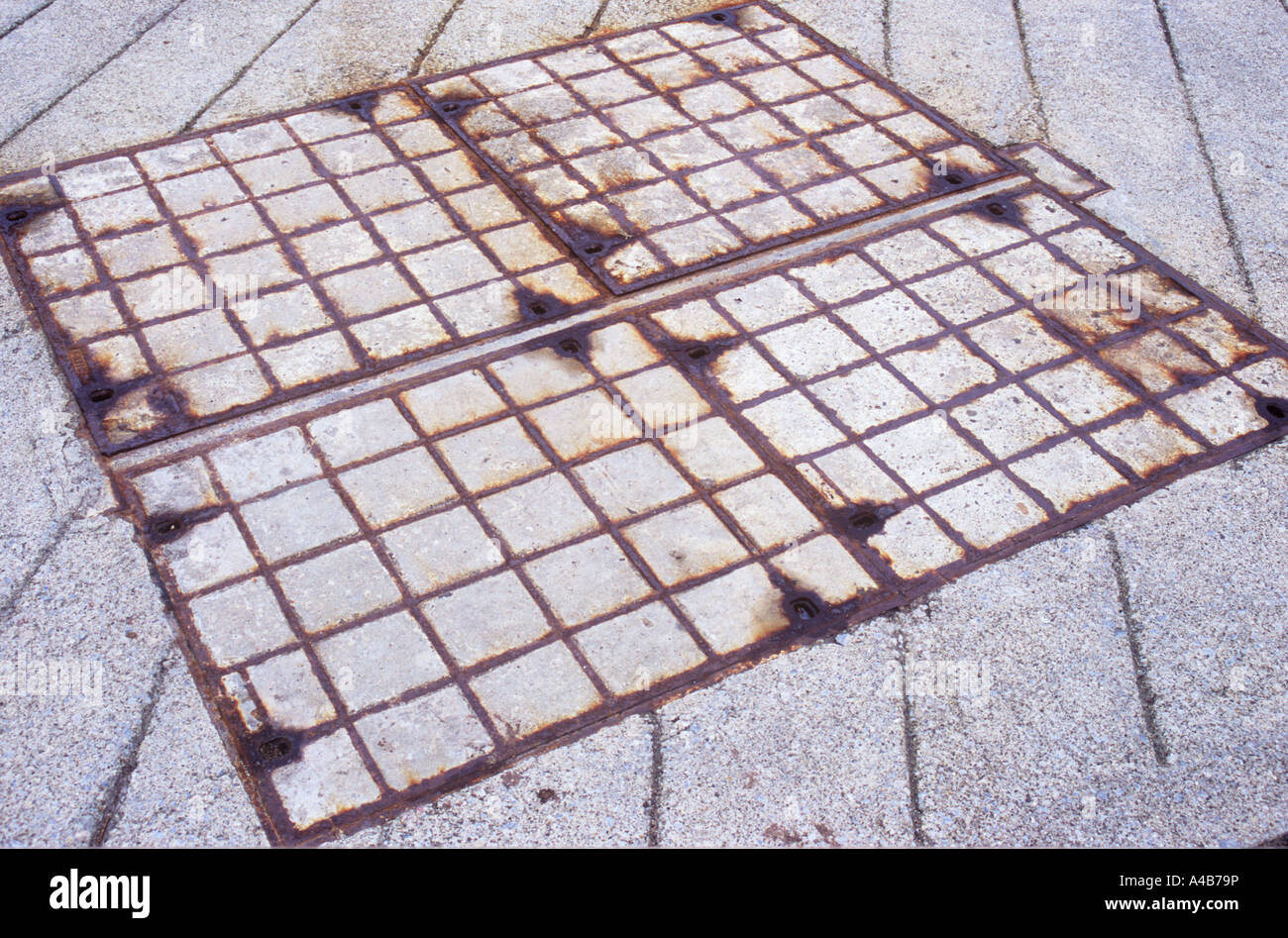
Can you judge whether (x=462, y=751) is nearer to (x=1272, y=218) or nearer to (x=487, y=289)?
(x=487, y=289)

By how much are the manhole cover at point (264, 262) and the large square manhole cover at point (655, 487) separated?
0.64 feet

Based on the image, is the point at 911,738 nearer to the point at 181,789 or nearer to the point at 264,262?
the point at 181,789

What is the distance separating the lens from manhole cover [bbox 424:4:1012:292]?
3.44 meters

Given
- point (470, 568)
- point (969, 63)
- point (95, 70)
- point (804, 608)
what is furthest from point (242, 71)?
point (804, 608)

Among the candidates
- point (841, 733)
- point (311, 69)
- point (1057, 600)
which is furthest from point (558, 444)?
point (311, 69)

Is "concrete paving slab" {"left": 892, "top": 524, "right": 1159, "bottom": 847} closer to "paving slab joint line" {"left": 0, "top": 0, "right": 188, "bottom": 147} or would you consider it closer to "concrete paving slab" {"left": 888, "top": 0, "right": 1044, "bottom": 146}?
"concrete paving slab" {"left": 888, "top": 0, "right": 1044, "bottom": 146}

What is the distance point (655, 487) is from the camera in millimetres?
2697

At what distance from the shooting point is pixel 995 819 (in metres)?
2.12

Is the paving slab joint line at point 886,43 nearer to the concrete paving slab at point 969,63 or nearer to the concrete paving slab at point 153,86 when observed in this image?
the concrete paving slab at point 969,63

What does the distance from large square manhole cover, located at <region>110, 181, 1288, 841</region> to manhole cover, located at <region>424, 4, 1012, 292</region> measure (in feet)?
0.80

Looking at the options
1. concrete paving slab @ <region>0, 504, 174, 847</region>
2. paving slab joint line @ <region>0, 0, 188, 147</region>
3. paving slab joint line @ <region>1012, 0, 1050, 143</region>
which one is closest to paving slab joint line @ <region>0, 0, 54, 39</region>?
paving slab joint line @ <region>0, 0, 188, 147</region>

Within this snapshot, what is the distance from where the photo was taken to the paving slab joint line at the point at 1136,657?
2.24 meters

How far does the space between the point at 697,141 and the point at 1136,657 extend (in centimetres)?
223

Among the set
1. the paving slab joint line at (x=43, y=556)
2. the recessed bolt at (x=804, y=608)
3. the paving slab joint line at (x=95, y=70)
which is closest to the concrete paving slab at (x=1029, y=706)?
the recessed bolt at (x=804, y=608)
